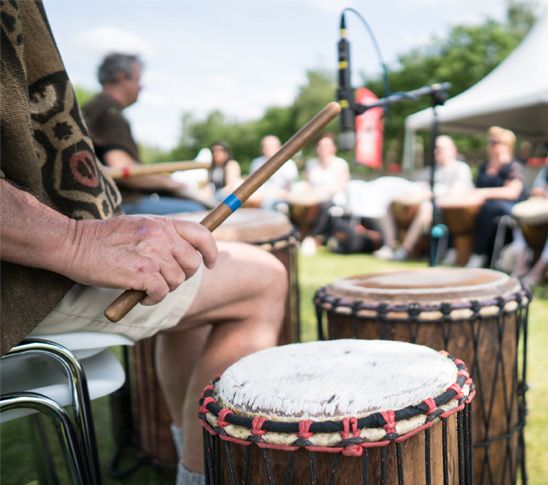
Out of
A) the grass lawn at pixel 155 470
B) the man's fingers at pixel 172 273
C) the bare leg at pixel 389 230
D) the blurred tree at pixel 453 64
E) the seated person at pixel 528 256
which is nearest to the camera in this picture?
the man's fingers at pixel 172 273

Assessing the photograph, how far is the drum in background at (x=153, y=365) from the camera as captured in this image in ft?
5.49

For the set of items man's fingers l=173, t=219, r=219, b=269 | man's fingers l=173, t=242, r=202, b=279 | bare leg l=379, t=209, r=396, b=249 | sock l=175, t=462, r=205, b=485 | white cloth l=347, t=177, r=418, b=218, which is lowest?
bare leg l=379, t=209, r=396, b=249

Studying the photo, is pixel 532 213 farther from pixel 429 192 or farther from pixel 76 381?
pixel 76 381

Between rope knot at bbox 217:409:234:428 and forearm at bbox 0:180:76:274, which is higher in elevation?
forearm at bbox 0:180:76:274

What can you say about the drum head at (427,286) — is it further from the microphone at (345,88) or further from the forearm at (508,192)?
the forearm at (508,192)

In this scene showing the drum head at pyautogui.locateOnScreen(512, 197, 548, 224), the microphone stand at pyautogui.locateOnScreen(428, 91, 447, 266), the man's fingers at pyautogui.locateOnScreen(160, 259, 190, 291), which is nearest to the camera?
the man's fingers at pyautogui.locateOnScreen(160, 259, 190, 291)

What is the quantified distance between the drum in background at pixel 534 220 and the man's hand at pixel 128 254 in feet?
12.2

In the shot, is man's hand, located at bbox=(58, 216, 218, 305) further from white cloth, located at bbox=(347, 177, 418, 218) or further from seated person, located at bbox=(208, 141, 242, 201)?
seated person, located at bbox=(208, 141, 242, 201)

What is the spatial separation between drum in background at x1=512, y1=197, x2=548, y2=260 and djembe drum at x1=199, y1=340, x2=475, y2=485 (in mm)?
3521

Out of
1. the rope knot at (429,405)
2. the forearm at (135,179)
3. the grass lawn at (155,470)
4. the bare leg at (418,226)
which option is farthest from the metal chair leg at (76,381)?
the bare leg at (418,226)

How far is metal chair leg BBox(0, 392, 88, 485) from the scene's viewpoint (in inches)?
32.2

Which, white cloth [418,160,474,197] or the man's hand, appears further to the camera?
white cloth [418,160,474,197]

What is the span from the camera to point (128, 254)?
80 centimetres

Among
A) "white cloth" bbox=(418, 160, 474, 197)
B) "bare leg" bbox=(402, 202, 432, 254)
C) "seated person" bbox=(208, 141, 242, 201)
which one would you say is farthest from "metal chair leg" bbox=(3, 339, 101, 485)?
"seated person" bbox=(208, 141, 242, 201)
